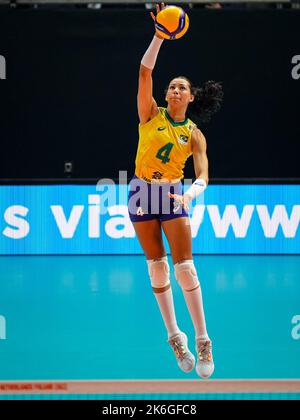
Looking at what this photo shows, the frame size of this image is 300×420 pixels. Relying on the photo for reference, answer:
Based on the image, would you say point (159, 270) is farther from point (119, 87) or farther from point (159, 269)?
point (119, 87)

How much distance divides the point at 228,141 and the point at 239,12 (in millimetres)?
1658

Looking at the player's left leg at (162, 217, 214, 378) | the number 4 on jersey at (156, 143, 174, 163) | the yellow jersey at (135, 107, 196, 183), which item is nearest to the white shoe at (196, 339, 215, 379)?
the player's left leg at (162, 217, 214, 378)

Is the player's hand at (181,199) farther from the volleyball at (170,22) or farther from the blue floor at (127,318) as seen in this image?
the blue floor at (127,318)

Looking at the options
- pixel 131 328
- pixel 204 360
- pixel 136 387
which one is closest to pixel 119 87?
pixel 131 328

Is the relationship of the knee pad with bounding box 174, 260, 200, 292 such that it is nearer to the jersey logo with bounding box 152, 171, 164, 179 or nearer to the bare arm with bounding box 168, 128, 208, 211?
the bare arm with bounding box 168, 128, 208, 211

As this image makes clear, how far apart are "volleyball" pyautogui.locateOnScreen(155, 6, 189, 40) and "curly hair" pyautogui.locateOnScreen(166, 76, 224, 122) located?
1.88 ft

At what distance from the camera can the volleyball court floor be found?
4867mm

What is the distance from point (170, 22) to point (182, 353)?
7.29ft

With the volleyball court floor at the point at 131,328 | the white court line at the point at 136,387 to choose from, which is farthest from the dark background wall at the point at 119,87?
the white court line at the point at 136,387

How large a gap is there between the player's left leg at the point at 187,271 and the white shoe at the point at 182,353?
88mm

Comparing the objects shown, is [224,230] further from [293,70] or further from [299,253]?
[293,70]

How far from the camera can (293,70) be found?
10180mm

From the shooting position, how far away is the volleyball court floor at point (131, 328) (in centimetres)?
487
